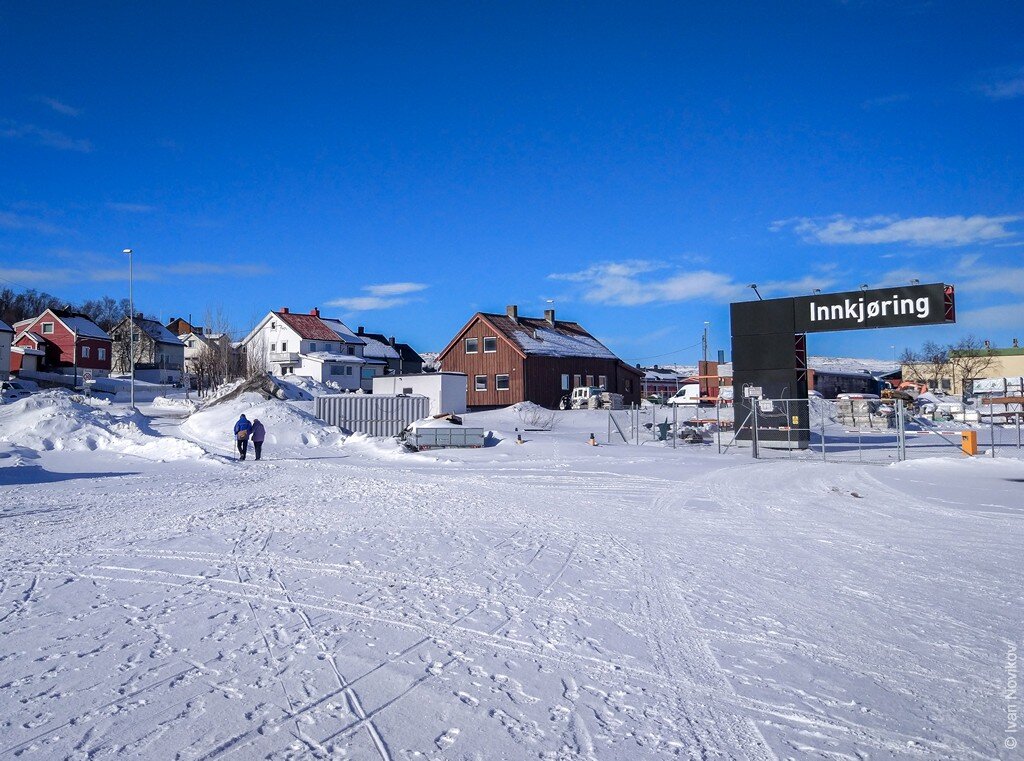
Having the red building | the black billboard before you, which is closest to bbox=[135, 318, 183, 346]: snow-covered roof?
the red building

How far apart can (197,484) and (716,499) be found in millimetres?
11968

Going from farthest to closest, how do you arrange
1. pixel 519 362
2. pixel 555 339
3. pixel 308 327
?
pixel 308 327, pixel 555 339, pixel 519 362

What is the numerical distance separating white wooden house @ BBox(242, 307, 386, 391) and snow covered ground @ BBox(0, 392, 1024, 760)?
5235cm

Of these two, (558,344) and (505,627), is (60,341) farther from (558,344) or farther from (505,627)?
(505,627)

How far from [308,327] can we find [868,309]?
5417 centimetres

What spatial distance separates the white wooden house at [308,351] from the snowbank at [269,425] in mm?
30641

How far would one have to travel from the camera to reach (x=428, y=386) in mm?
42094

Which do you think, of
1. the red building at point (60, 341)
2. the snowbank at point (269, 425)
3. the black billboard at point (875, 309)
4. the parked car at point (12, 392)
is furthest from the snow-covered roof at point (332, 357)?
Result: the black billboard at point (875, 309)

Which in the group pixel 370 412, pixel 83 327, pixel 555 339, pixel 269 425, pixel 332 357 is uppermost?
pixel 83 327

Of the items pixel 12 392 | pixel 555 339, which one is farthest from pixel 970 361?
pixel 12 392

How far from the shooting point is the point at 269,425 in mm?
30875

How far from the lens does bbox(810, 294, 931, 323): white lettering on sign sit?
25453 mm

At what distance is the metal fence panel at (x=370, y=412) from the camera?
3591 centimetres

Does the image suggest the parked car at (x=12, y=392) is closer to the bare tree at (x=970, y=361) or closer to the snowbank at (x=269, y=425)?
the snowbank at (x=269, y=425)
